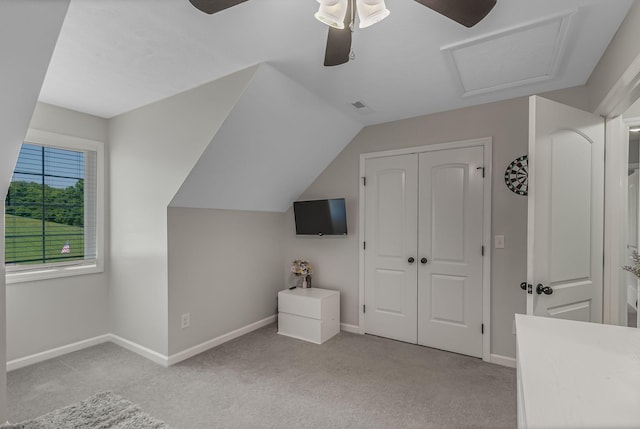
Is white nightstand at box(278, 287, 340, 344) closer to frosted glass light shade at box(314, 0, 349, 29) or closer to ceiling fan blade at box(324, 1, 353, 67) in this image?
ceiling fan blade at box(324, 1, 353, 67)

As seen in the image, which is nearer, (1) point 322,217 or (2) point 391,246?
(2) point 391,246

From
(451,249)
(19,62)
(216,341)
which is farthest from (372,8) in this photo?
(216,341)

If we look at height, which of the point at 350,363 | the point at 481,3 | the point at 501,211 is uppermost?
the point at 481,3

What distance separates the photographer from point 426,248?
324 cm

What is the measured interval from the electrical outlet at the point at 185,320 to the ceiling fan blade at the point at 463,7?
2.97 meters

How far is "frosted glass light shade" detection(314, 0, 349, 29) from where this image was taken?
1.25 metres

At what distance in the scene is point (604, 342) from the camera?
116 cm

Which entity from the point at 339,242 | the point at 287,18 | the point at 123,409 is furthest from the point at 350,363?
the point at 287,18

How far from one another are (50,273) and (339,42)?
329cm

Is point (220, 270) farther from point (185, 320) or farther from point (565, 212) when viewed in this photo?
point (565, 212)

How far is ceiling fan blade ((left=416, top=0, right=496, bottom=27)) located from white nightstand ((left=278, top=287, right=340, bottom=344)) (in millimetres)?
2736

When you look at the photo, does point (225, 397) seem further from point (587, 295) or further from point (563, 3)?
point (563, 3)

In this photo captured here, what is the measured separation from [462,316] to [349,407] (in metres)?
1.47

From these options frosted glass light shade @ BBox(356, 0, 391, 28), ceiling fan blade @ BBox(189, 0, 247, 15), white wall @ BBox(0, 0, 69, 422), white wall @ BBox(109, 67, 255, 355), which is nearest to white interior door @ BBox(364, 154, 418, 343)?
white wall @ BBox(109, 67, 255, 355)
